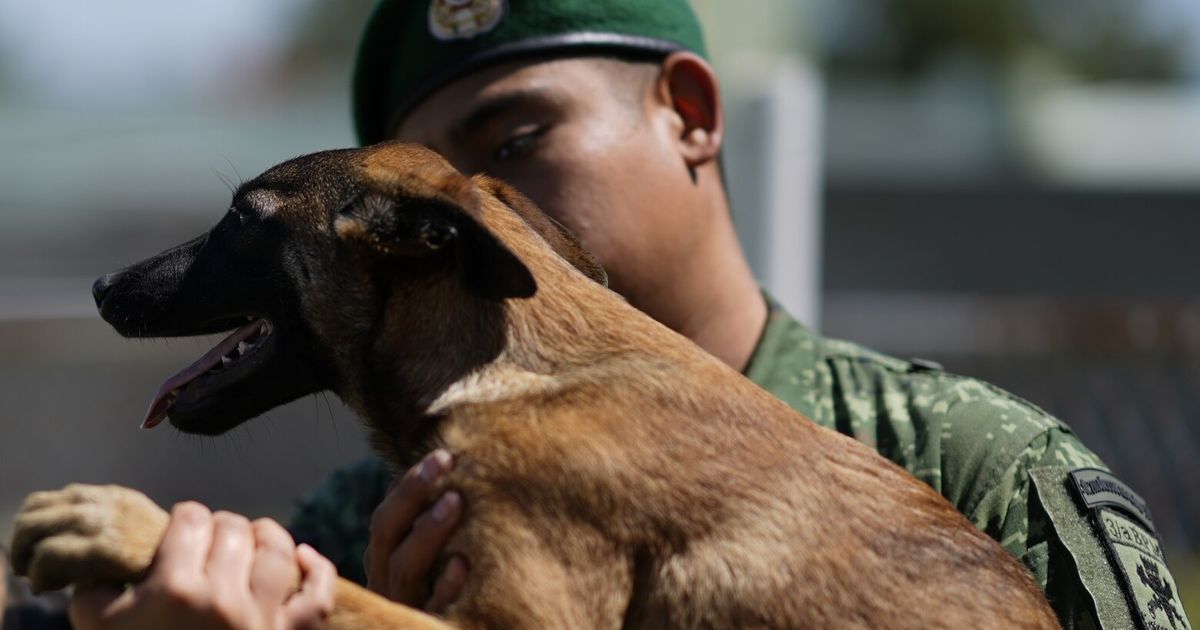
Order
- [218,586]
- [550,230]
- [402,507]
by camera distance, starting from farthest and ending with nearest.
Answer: [550,230] < [402,507] < [218,586]

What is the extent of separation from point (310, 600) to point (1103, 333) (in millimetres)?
7978

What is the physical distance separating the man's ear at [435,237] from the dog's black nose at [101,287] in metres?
0.55

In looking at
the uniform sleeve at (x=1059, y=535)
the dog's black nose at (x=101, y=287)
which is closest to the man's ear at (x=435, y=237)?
the dog's black nose at (x=101, y=287)

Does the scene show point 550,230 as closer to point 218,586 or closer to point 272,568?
point 272,568

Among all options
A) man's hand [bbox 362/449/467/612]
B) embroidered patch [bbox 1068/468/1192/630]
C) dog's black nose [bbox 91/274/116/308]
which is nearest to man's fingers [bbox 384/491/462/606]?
man's hand [bbox 362/449/467/612]

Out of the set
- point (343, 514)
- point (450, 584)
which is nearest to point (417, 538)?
point (450, 584)

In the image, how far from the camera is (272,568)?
8.46 feet

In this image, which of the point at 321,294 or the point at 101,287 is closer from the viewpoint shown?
the point at 321,294

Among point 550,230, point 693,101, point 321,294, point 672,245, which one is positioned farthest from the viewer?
point 693,101

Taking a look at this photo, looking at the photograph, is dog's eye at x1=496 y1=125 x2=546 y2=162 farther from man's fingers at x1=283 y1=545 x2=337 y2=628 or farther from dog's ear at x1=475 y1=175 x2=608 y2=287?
man's fingers at x1=283 y1=545 x2=337 y2=628

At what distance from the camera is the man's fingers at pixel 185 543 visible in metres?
2.49

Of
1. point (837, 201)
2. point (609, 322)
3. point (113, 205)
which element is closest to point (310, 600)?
point (609, 322)

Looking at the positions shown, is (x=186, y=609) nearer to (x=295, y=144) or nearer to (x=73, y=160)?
(x=295, y=144)

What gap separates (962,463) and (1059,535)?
33cm
